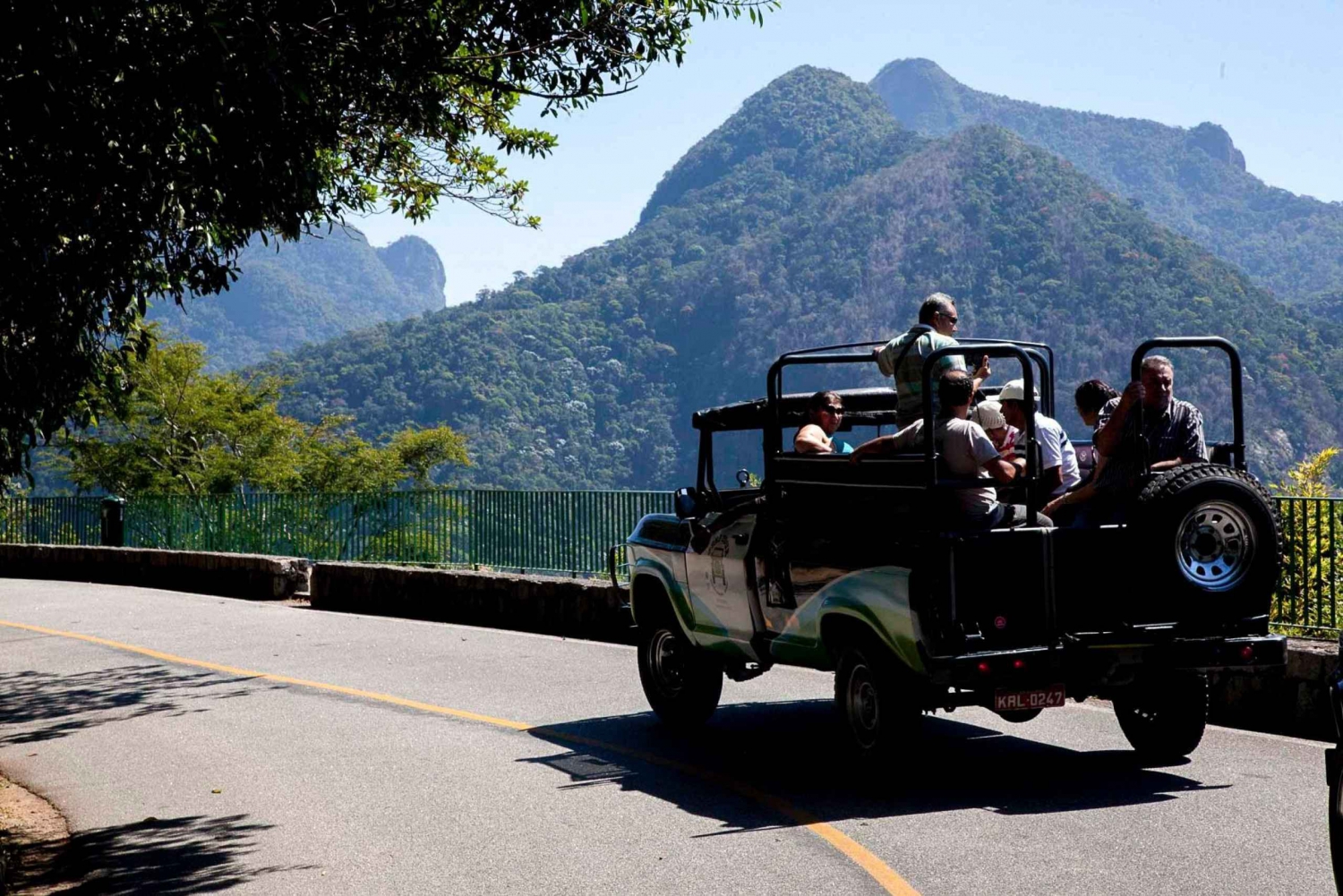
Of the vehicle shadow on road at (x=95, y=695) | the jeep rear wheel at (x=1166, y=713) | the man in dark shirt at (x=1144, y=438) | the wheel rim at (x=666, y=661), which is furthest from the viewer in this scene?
the vehicle shadow on road at (x=95, y=695)

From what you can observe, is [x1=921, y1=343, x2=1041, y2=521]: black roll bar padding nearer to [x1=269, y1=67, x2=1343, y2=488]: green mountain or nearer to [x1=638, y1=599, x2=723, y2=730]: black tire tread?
[x1=638, y1=599, x2=723, y2=730]: black tire tread

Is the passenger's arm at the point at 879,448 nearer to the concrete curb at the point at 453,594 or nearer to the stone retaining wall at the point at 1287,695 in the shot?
the concrete curb at the point at 453,594

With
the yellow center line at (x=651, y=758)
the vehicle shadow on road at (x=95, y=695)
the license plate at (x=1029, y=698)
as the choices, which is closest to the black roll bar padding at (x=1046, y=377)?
the license plate at (x=1029, y=698)

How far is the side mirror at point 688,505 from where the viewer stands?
1045 cm

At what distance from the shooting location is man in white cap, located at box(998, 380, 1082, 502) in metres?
9.05

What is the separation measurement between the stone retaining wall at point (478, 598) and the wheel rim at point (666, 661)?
363 cm

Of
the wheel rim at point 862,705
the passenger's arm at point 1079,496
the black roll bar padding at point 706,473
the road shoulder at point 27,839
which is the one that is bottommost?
the road shoulder at point 27,839

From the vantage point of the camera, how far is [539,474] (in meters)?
124

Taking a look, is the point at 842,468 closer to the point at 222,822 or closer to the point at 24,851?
the point at 222,822

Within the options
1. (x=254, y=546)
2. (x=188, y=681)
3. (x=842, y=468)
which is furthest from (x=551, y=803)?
(x=254, y=546)

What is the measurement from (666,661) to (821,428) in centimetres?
210

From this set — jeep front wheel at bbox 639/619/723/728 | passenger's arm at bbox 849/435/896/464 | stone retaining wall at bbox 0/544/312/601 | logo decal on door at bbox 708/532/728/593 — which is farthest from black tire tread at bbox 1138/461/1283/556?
stone retaining wall at bbox 0/544/312/601

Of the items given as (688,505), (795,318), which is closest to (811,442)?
(688,505)

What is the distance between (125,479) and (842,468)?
146 ft
